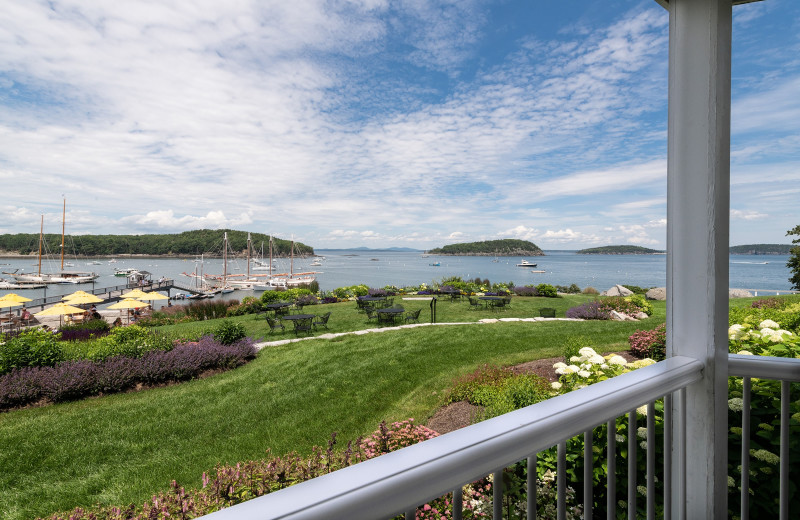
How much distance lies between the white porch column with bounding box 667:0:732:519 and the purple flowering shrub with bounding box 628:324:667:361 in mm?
4279

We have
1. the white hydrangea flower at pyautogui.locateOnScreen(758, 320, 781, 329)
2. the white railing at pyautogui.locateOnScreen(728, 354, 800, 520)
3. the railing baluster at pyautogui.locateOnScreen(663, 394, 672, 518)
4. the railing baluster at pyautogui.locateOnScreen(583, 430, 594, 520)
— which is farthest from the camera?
the white hydrangea flower at pyautogui.locateOnScreen(758, 320, 781, 329)

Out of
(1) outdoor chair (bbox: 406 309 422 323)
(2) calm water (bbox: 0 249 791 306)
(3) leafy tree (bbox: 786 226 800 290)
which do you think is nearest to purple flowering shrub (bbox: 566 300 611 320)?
(2) calm water (bbox: 0 249 791 306)

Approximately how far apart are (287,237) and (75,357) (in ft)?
85.1

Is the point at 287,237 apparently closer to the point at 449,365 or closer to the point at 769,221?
the point at 449,365

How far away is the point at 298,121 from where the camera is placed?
23.0 feet

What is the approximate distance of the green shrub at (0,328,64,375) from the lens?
6.11 m

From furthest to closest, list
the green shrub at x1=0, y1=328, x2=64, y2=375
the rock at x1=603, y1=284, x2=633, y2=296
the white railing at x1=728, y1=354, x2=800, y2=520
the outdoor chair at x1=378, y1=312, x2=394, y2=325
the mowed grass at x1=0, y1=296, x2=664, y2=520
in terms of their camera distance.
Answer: the rock at x1=603, y1=284, x2=633, y2=296 → the outdoor chair at x1=378, y1=312, x2=394, y2=325 → the green shrub at x1=0, y1=328, x2=64, y2=375 → the mowed grass at x1=0, y1=296, x2=664, y2=520 → the white railing at x1=728, y1=354, x2=800, y2=520

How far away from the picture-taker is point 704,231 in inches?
58.6

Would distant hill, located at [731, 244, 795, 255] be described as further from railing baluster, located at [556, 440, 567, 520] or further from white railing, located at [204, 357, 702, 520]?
railing baluster, located at [556, 440, 567, 520]

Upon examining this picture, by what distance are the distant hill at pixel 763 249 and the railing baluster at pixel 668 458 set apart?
0.77 m

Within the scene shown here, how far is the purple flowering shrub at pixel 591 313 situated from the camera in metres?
11.0

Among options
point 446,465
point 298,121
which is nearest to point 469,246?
point 298,121

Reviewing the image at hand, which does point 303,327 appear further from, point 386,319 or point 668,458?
point 668,458

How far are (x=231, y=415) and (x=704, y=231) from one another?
17.2 ft
